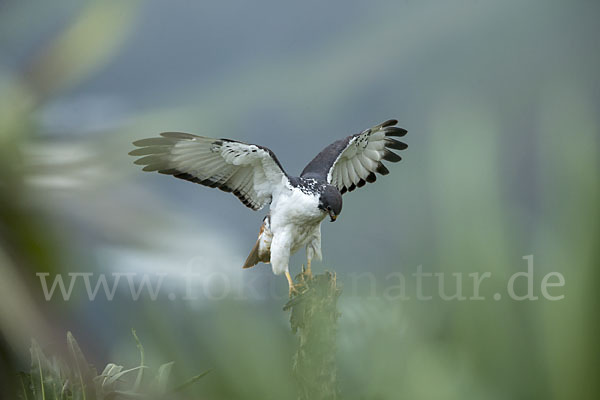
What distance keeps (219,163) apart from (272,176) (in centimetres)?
14

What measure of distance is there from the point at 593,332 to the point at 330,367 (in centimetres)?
57

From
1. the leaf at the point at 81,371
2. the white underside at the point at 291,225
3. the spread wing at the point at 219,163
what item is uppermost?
the spread wing at the point at 219,163

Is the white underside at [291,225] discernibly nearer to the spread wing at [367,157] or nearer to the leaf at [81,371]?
the spread wing at [367,157]

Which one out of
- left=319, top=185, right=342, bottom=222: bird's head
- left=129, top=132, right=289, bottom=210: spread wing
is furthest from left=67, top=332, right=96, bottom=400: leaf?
left=319, top=185, right=342, bottom=222: bird's head

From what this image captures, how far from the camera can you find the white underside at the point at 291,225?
1.52 m

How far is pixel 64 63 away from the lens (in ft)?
6.22

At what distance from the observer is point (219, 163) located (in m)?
1.58

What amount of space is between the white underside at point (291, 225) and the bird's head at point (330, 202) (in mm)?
17

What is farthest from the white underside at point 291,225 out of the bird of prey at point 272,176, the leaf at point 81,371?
the leaf at point 81,371

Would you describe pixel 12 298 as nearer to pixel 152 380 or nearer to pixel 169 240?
pixel 169 240

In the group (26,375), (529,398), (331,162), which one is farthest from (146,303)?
(529,398)

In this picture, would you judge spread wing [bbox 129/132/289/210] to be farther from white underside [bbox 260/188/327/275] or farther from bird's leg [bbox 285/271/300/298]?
bird's leg [bbox 285/271/300/298]

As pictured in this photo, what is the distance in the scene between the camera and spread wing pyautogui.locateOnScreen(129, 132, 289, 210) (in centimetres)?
150

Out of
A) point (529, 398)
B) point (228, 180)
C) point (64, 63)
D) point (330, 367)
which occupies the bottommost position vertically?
point (529, 398)
